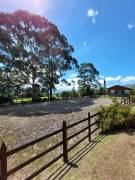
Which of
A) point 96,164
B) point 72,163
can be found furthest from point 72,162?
point 96,164

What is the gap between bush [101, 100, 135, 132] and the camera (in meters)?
10.1

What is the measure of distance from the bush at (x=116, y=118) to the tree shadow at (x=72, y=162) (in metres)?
1.73

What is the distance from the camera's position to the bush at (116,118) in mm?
10133

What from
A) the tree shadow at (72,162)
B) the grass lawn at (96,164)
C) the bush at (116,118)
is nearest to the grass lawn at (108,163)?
the grass lawn at (96,164)

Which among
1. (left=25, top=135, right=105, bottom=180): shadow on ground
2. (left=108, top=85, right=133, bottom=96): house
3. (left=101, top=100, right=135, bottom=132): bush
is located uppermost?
(left=108, top=85, right=133, bottom=96): house

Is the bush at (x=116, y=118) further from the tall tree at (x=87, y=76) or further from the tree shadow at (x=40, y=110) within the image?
the tall tree at (x=87, y=76)

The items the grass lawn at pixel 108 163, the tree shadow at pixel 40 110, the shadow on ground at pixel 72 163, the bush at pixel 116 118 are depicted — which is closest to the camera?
the grass lawn at pixel 108 163

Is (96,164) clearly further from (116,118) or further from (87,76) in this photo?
(87,76)

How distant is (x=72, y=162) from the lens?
6383mm

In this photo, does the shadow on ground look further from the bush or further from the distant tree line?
the distant tree line

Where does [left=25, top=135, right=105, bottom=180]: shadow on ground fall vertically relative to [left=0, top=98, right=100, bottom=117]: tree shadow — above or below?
below

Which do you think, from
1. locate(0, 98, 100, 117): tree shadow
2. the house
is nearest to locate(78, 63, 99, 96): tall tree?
the house

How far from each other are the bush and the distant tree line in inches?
1005

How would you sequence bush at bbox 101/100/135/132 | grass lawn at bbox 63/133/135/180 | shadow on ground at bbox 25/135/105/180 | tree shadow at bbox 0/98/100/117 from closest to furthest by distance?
grass lawn at bbox 63/133/135/180 < shadow on ground at bbox 25/135/105/180 < bush at bbox 101/100/135/132 < tree shadow at bbox 0/98/100/117
